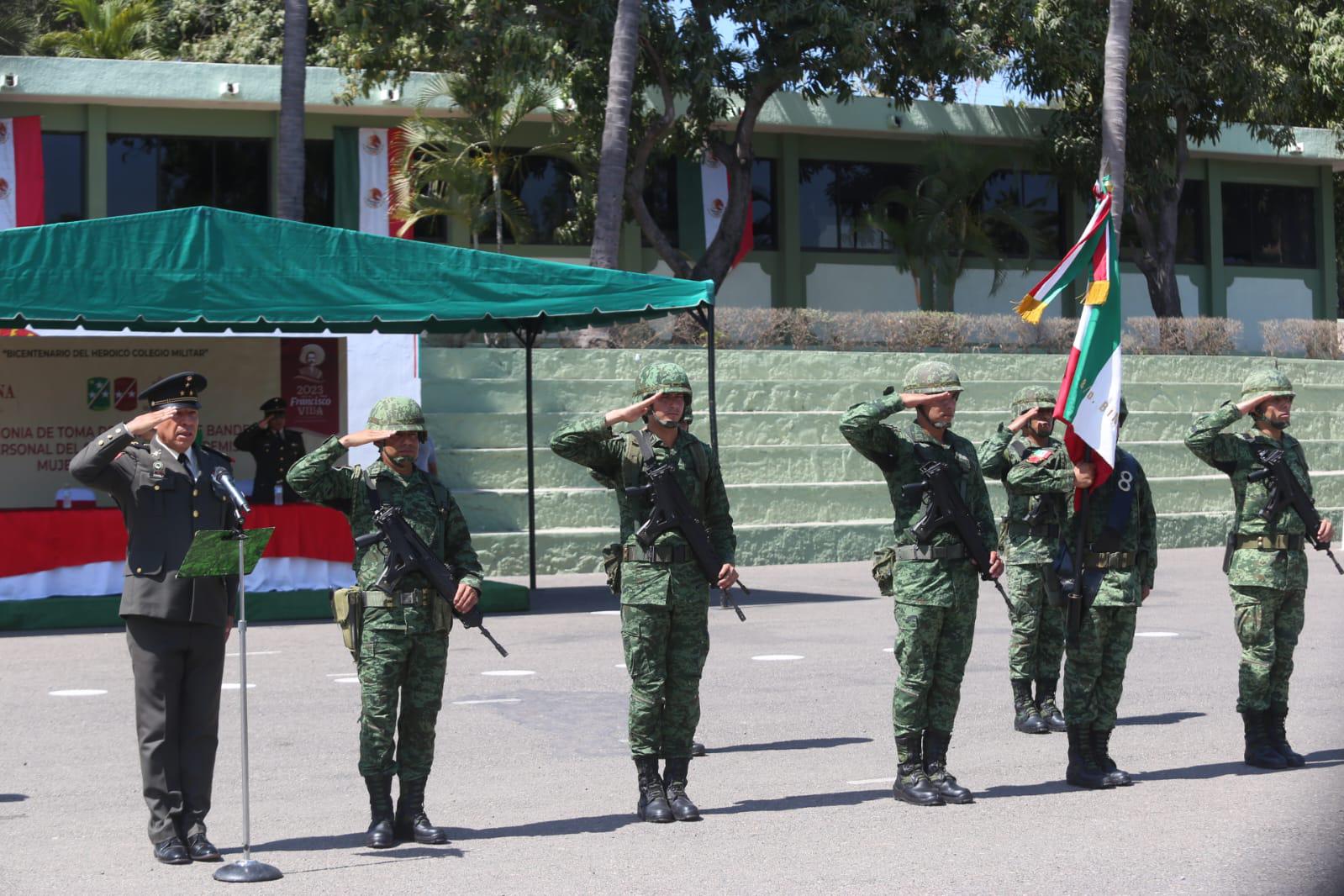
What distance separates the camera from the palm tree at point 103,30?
99.7ft

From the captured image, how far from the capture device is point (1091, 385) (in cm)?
819

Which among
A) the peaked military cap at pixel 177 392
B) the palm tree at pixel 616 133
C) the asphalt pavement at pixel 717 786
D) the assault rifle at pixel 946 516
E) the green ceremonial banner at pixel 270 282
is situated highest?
the palm tree at pixel 616 133

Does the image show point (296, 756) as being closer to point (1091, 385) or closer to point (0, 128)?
point (1091, 385)

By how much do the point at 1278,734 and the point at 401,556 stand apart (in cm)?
470

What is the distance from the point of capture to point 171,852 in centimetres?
647

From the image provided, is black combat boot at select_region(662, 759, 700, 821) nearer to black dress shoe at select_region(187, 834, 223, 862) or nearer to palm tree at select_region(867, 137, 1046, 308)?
black dress shoe at select_region(187, 834, 223, 862)

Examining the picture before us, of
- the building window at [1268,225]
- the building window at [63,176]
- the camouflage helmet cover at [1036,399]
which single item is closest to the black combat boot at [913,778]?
the camouflage helmet cover at [1036,399]

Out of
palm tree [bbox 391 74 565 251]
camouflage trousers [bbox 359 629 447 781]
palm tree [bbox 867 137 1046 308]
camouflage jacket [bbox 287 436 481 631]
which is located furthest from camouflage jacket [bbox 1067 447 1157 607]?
palm tree [bbox 867 137 1046 308]

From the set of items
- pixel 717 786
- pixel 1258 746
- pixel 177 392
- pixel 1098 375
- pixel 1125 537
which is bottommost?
pixel 717 786

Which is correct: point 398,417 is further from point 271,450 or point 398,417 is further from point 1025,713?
point 271,450

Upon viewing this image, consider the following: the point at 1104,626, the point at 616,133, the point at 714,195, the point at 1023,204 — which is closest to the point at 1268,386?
the point at 1104,626

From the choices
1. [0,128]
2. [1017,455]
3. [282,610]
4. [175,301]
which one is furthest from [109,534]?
[0,128]

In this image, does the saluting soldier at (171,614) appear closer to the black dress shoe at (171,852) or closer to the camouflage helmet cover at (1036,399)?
the black dress shoe at (171,852)

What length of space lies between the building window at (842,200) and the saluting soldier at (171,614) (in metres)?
25.2
